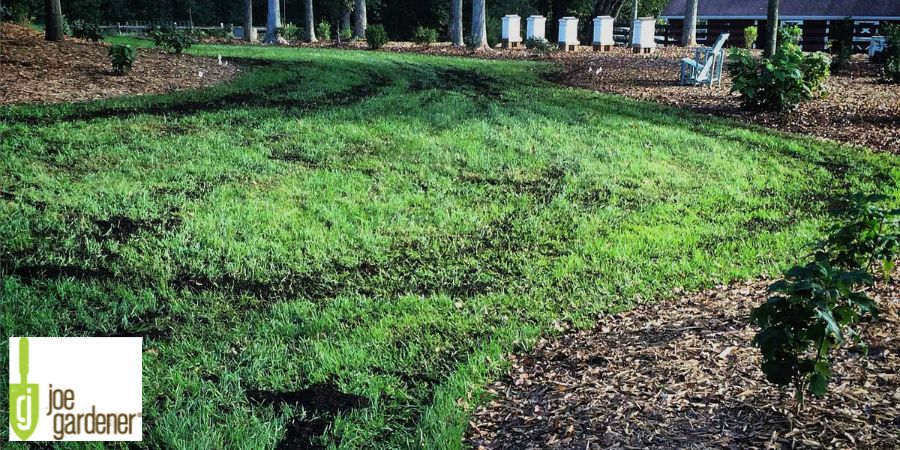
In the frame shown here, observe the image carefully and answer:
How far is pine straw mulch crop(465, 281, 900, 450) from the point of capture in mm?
3170

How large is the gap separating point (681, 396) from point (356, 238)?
3317 millimetres

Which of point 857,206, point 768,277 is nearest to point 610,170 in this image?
point 768,277

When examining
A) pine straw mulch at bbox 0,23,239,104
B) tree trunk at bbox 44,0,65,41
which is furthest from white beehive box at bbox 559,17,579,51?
tree trunk at bbox 44,0,65,41

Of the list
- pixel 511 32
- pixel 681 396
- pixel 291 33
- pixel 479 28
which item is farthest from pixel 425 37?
pixel 681 396

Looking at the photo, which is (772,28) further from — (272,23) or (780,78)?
(272,23)

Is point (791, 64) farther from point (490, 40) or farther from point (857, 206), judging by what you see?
point (490, 40)

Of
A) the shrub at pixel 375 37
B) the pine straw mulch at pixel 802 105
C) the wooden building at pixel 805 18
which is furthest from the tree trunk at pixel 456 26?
the wooden building at pixel 805 18

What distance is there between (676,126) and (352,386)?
27.1 feet

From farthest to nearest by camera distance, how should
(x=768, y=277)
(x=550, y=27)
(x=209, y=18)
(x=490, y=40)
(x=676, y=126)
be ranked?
(x=209, y=18)
(x=550, y=27)
(x=490, y=40)
(x=676, y=126)
(x=768, y=277)

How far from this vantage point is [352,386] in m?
4.03

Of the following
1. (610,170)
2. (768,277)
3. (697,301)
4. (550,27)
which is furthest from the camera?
(550,27)

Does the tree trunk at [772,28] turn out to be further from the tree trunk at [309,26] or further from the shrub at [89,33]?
the tree trunk at [309,26]

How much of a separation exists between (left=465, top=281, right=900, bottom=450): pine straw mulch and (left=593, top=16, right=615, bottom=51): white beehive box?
22.3 meters

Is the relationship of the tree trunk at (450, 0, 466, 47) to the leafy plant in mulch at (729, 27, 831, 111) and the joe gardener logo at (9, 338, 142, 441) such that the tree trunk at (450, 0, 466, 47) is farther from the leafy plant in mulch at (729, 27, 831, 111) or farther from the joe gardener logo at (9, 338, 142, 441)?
the joe gardener logo at (9, 338, 142, 441)
